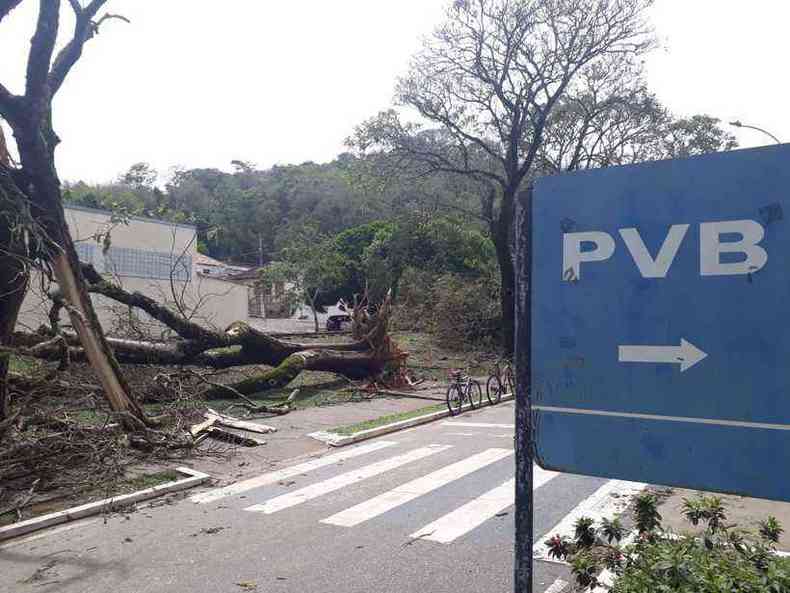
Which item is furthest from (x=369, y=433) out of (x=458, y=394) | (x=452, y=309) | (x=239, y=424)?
(x=452, y=309)

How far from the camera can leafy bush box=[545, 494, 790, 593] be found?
3297mm

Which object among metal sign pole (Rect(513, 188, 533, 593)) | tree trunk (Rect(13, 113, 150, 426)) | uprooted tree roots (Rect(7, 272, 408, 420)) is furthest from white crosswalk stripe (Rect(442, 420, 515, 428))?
metal sign pole (Rect(513, 188, 533, 593))

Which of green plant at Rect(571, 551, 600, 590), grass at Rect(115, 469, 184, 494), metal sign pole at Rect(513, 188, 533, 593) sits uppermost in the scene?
metal sign pole at Rect(513, 188, 533, 593)

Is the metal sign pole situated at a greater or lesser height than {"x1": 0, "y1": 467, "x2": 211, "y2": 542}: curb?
greater

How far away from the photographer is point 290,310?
2104 inches

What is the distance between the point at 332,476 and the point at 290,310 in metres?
43.8

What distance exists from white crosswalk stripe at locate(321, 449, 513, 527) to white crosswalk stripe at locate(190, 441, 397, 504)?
1899 millimetres

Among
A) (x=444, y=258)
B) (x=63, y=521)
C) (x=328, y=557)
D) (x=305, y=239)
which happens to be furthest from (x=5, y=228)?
(x=305, y=239)

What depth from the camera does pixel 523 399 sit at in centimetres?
280

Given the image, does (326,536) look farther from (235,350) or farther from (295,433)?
(235,350)

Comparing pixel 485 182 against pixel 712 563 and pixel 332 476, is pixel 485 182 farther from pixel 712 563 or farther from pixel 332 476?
pixel 712 563

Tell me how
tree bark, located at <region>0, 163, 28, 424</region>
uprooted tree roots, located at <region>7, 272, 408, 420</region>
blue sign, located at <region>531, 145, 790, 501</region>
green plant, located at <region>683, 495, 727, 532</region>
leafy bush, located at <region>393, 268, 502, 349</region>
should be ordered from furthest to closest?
leafy bush, located at <region>393, 268, 502, 349</region> < uprooted tree roots, located at <region>7, 272, 408, 420</region> < tree bark, located at <region>0, 163, 28, 424</region> < green plant, located at <region>683, 495, 727, 532</region> < blue sign, located at <region>531, 145, 790, 501</region>

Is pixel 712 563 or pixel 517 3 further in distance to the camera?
pixel 517 3

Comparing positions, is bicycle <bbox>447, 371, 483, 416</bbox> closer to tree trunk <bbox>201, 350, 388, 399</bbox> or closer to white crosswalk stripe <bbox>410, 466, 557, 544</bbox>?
tree trunk <bbox>201, 350, 388, 399</bbox>
